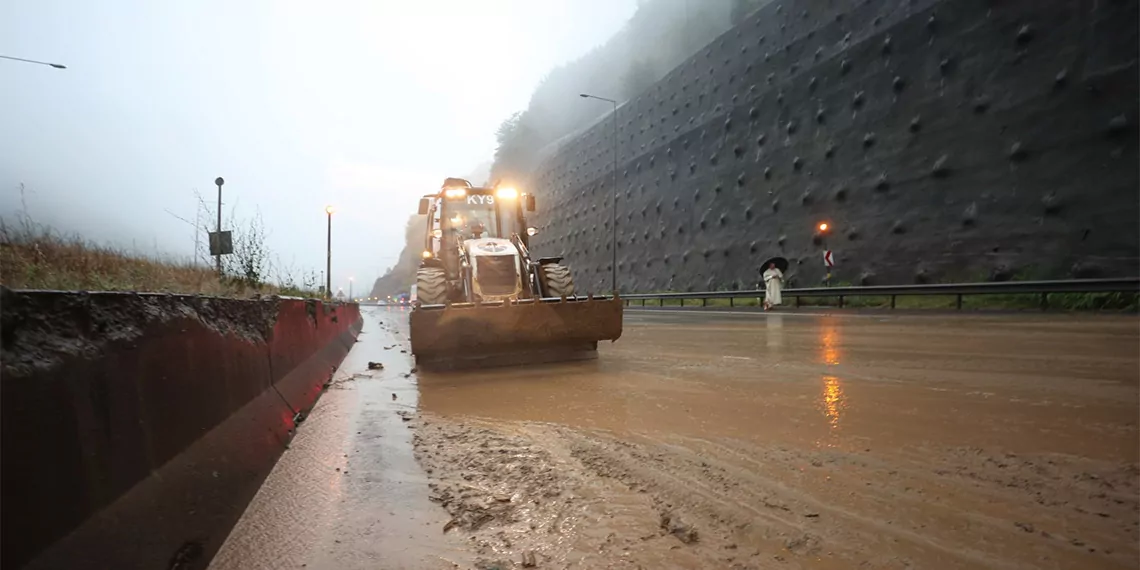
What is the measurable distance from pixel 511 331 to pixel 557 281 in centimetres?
183

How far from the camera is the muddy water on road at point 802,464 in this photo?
204 centimetres

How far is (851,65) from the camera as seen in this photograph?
2109 cm

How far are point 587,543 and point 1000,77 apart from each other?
64.3 ft

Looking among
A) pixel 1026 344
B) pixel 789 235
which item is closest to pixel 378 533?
pixel 1026 344

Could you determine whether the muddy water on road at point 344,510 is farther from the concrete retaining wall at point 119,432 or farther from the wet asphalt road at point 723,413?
the concrete retaining wall at point 119,432

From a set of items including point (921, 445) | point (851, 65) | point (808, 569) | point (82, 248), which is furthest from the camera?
point (851, 65)

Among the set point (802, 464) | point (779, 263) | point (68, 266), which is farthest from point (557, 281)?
point (779, 263)

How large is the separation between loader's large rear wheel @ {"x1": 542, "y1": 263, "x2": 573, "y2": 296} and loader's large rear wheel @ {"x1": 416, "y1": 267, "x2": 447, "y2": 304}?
4.72 ft

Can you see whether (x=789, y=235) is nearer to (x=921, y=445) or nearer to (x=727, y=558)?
(x=921, y=445)

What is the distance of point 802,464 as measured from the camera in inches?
114

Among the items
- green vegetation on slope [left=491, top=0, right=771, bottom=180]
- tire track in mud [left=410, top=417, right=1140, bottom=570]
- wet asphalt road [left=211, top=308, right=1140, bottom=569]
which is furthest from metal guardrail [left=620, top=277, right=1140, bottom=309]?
green vegetation on slope [left=491, top=0, right=771, bottom=180]

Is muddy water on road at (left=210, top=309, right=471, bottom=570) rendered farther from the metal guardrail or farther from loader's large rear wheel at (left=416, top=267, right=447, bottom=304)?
the metal guardrail

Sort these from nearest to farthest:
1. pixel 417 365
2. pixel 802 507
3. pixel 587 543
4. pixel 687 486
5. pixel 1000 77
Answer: pixel 587 543
pixel 802 507
pixel 687 486
pixel 417 365
pixel 1000 77

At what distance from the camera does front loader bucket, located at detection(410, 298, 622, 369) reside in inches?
256
